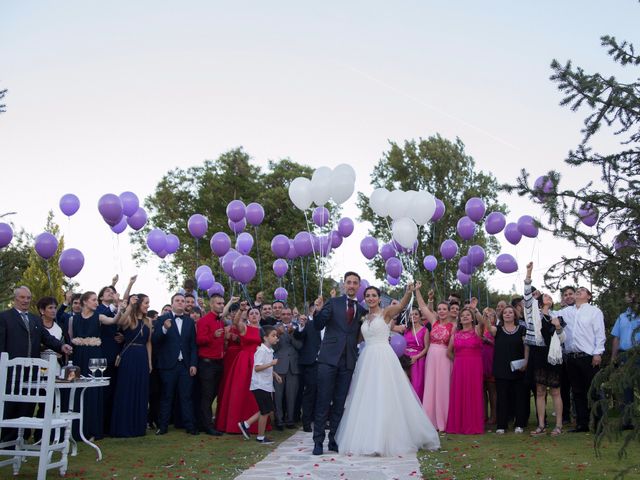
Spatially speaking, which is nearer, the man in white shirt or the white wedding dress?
the white wedding dress

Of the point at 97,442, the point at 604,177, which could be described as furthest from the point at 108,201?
the point at 604,177

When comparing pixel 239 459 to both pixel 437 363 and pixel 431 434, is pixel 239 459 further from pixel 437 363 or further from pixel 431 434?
pixel 437 363

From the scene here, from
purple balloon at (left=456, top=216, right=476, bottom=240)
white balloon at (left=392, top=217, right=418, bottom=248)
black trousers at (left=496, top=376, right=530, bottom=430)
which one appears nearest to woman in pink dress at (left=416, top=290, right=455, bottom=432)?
black trousers at (left=496, top=376, right=530, bottom=430)

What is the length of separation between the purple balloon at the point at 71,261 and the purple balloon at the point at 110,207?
1.16m

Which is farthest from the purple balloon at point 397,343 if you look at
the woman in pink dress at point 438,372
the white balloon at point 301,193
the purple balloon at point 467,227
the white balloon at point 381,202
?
the purple balloon at point 467,227

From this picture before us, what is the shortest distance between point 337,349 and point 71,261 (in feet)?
19.1

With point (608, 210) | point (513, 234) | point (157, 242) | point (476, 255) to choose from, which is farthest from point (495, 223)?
point (608, 210)

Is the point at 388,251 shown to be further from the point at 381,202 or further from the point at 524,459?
the point at 524,459

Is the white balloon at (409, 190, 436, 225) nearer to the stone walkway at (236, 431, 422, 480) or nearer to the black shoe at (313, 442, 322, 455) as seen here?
the stone walkway at (236, 431, 422, 480)

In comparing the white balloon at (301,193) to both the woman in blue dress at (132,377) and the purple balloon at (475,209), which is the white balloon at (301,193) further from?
the purple balloon at (475,209)

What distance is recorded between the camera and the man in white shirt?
9625 millimetres

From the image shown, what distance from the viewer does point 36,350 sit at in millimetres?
7566

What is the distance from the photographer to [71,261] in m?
11.8

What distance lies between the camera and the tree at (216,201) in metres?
34.8
